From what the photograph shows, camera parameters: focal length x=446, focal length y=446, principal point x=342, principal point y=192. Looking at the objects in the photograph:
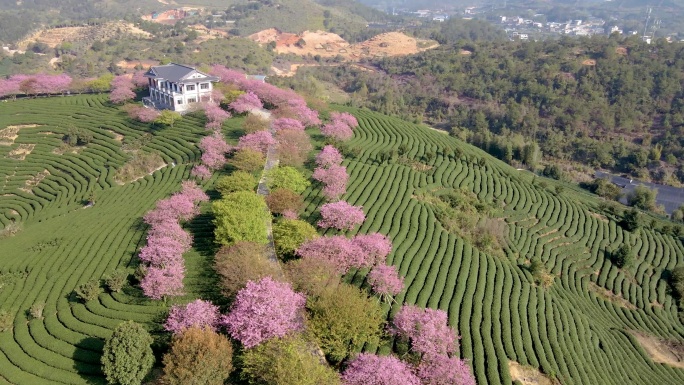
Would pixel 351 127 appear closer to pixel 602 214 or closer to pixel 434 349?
pixel 602 214

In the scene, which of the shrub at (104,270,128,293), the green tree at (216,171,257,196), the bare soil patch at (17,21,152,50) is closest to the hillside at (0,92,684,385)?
the shrub at (104,270,128,293)

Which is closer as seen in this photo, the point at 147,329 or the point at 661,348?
the point at 147,329

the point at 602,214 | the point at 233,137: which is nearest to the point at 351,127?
the point at 233,137

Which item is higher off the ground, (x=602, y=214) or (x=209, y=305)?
(x=209, y=305)

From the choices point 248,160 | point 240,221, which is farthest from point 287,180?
point 240,221

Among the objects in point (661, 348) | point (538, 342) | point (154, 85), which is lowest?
point (661, 348)

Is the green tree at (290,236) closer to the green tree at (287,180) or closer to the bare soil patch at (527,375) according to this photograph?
the green tree at (287,180)

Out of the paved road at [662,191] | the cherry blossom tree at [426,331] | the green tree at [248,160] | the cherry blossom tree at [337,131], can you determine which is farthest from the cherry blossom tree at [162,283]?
the paved road at [662,191]
